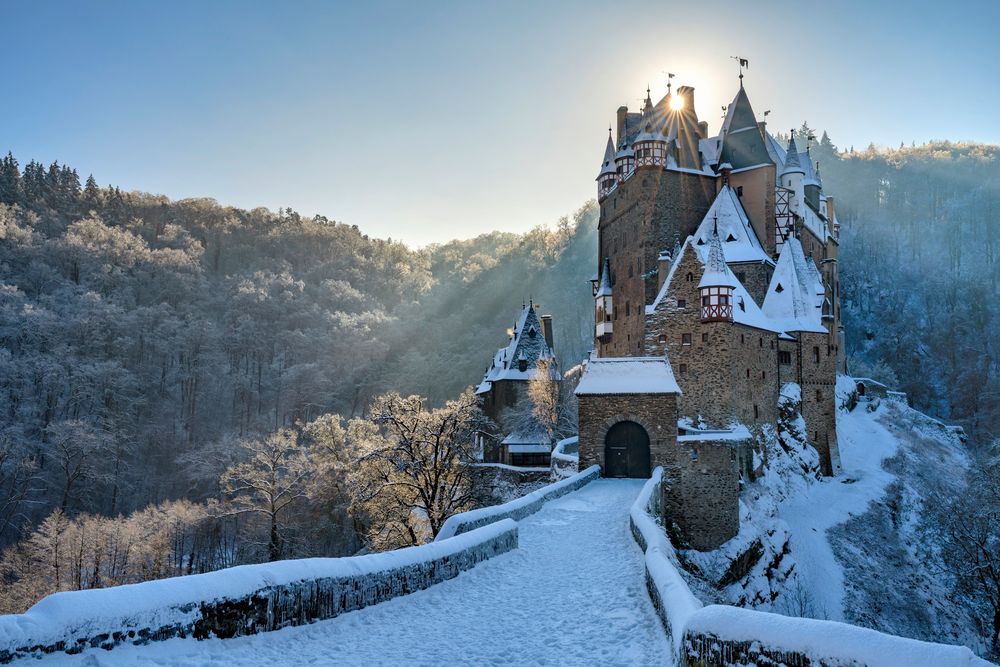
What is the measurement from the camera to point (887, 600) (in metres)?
27.8

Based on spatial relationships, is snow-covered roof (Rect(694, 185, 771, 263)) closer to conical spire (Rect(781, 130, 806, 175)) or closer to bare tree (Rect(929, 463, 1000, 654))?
conical spire (Rect(781, 130, 806, 175))

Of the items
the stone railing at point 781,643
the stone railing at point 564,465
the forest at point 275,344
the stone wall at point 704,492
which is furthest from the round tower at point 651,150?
the stone railing at point 781,643

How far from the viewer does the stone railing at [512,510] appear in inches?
497

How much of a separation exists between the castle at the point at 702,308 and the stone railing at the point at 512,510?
317cm

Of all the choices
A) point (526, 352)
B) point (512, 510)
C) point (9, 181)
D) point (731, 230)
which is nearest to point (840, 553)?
point (731, 230)

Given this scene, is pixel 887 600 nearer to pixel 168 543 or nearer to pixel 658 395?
pixel 658 395

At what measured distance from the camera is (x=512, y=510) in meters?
15.1

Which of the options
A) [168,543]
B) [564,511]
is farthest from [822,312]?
[168,543]

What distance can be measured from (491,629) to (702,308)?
24.9m

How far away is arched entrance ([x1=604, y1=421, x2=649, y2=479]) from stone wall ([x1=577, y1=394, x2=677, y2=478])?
0.25 metres

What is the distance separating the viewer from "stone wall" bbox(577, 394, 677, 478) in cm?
2394

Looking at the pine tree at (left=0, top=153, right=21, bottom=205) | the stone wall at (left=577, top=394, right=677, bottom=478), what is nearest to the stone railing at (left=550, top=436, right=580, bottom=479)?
the stone wall at (left=577, top=394, right=677, bottom=478)

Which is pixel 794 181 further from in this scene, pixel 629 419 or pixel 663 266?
pixel 629 419

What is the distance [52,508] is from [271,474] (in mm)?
19551
